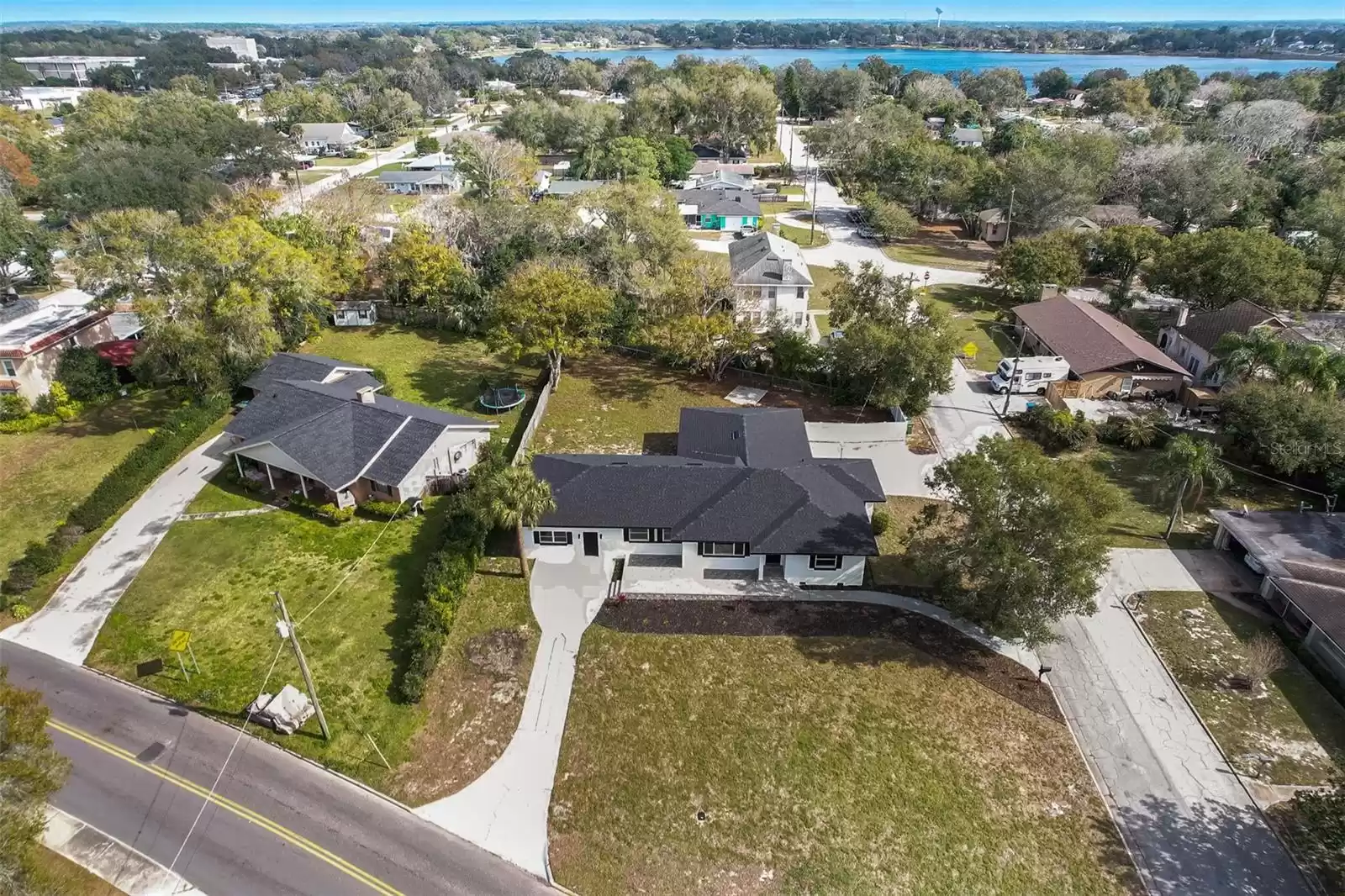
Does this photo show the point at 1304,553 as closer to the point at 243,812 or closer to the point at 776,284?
the point at 776,284

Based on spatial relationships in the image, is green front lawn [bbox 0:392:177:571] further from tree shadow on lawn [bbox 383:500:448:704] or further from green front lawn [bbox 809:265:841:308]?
green front lawn [bbox 809:265:841:308]

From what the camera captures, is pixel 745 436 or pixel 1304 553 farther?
pixel 745 436

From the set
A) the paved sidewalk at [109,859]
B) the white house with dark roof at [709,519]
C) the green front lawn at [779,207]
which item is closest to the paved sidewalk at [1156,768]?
the white house with dark roof at [709,519]

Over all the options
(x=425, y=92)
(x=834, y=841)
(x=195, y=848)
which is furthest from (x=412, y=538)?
(x=425, y=92)

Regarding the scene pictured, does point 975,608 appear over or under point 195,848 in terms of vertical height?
over

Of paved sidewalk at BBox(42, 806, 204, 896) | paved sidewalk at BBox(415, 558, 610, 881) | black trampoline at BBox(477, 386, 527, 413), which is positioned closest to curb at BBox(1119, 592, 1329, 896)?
paved sidewalk at BBox(415, 558, 610, 881)

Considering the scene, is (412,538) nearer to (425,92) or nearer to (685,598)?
(685,598)

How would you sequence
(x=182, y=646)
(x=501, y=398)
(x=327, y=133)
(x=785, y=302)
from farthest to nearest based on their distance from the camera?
1. (x=327, y=133)
2. (x=785, y=302)
3. (x=501, y=398)
4. (x=182, y=646)

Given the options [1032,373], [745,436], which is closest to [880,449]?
[745,436]
